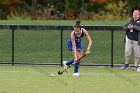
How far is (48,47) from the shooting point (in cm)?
2409

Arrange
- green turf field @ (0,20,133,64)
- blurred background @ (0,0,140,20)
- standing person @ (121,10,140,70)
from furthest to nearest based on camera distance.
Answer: blurred background @ (0,0,140,20)
green turf field @ (0,20,133,64)
standing person @ (121,10,140,70)

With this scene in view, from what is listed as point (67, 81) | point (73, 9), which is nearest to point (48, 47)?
point (67, 81)

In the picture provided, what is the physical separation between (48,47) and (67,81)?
784cm

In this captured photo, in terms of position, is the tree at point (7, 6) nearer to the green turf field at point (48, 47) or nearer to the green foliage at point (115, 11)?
the green foliage at point (115, 11)

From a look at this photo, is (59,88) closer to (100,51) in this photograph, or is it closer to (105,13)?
(100,51)

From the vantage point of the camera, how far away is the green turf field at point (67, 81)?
1454 cm

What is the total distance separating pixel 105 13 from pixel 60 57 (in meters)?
23.8

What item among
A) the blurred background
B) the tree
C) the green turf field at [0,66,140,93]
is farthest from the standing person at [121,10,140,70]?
the tree

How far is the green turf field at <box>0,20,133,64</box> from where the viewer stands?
22953 millimetres

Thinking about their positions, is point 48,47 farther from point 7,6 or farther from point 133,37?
point 7,6

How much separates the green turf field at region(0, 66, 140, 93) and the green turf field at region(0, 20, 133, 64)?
216 centimetres

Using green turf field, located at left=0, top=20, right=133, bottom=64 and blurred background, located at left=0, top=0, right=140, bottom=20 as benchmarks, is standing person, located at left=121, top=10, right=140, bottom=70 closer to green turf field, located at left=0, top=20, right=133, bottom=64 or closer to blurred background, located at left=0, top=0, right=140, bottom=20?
green turf field, located at left=0, top=20, right=133, bottom=64

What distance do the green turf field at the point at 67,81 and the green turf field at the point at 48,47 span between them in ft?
7.07

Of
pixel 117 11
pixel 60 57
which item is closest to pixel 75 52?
pixel 60 57
